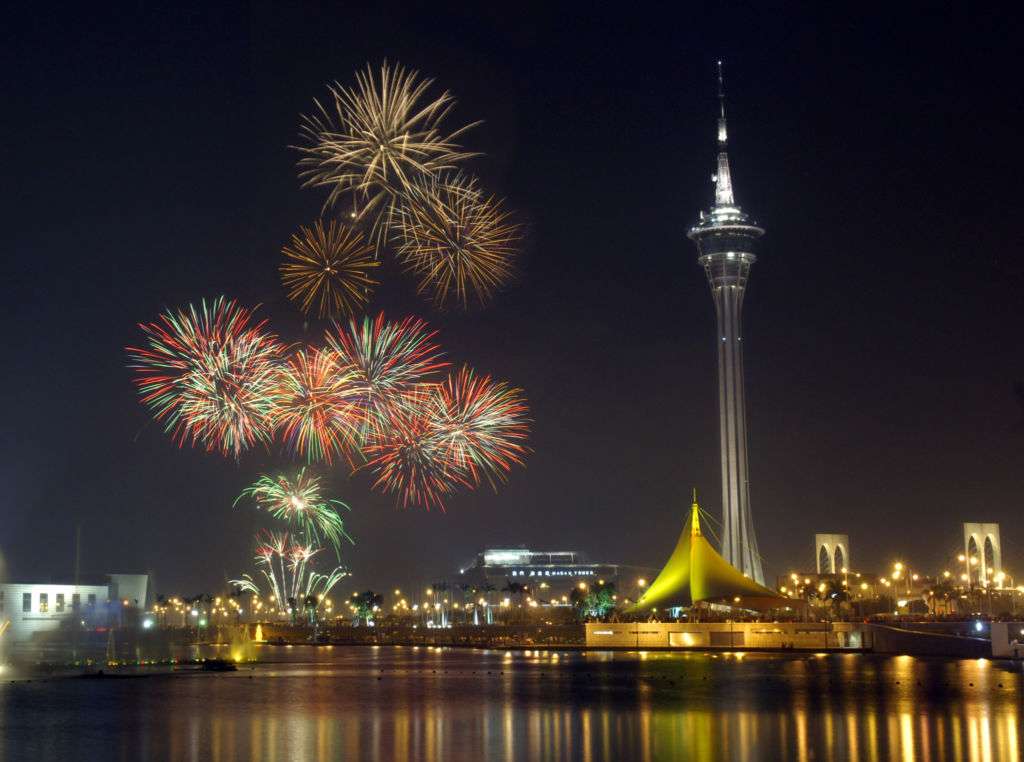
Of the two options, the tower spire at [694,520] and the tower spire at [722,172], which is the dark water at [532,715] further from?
the tower spire at [722,172]

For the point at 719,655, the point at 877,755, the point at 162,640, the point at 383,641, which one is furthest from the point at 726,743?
the point at 162,640

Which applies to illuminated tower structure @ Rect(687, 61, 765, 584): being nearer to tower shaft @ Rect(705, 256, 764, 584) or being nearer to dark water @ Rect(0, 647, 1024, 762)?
tower shaft @ Rect(705, 256, 764, 584)

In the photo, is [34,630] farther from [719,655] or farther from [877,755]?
[877,755]

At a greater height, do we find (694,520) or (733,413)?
(733,413)

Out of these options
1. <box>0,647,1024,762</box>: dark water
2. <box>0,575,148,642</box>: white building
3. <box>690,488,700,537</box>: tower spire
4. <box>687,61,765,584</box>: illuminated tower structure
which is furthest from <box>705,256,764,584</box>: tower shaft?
<box>0,647,1024,762</box>: dark water

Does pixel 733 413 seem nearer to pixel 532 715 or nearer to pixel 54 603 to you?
pixel 54 603

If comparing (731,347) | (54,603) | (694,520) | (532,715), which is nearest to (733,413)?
(731,347)

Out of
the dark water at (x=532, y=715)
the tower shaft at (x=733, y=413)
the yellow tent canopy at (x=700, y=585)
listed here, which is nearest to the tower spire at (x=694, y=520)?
the yellow tent canopy at (x=700, y=585)
